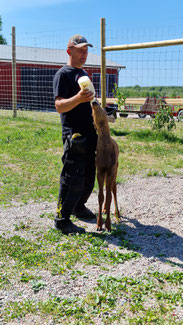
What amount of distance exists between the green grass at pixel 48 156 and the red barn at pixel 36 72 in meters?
11.1

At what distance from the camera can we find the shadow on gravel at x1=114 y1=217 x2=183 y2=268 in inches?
144

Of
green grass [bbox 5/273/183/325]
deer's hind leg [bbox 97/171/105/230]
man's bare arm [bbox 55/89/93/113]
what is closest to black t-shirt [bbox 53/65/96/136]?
man's bare arm [bbox 55/89/93/113]

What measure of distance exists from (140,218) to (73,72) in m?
2.01

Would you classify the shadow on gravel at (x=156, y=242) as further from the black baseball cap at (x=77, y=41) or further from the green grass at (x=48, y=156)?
→ the black baseball cap at (x=77, y=41)

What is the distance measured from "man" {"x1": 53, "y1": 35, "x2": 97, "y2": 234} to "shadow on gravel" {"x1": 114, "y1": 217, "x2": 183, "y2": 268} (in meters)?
0.62

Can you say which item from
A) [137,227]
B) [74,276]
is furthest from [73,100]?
[137,227]

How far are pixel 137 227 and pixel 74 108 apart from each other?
1609mm

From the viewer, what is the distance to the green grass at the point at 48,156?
6102 mm

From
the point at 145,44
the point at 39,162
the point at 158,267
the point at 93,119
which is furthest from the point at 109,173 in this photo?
the point at 145,44

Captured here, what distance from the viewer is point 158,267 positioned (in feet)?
11.1

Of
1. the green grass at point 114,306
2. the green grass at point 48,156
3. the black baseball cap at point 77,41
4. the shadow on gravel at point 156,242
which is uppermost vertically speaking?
the black baseball cap at point 77,41

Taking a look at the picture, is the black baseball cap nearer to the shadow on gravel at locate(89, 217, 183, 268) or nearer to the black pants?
the black pants

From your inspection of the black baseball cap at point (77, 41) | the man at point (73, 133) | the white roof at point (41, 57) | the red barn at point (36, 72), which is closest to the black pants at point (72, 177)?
the man at point (73, 133)

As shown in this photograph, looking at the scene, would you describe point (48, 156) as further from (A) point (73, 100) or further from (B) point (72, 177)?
(A) point (73, 100)
